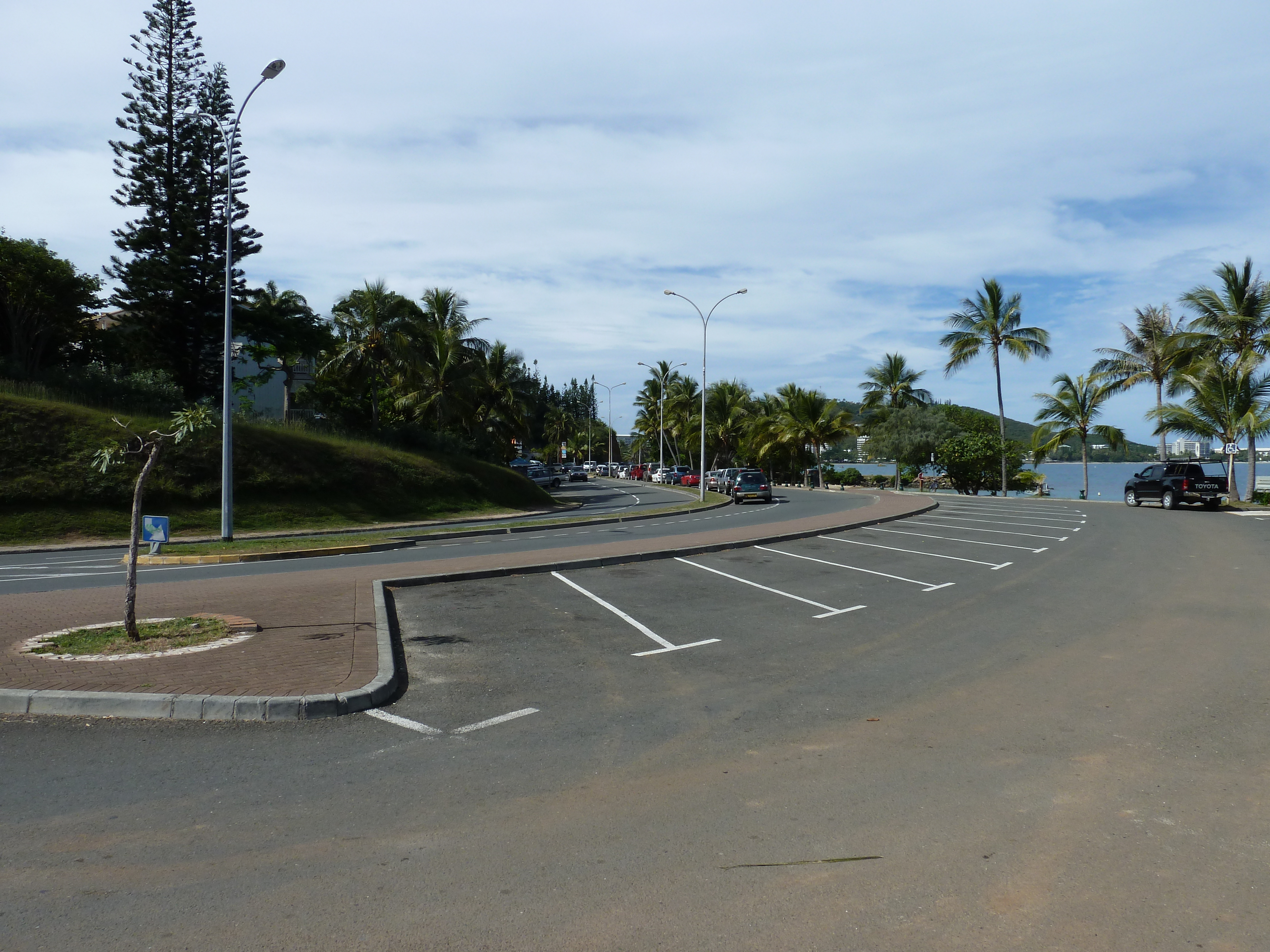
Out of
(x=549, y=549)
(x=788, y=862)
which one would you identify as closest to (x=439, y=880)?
(x=788, y=862)

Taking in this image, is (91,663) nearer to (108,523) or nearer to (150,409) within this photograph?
(108,523)

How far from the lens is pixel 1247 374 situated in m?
32.9

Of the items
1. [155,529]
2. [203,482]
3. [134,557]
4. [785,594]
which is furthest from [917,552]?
[203,482]

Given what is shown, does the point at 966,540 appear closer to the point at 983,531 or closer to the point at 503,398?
the point at 983,531

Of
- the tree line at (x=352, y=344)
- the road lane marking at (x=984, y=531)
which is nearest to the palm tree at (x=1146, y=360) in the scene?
the tree line at (x=352, y=344)

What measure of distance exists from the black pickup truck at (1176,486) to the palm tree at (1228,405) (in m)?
2.11

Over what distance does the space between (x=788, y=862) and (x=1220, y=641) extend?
733 cm

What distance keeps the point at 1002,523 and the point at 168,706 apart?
77.5 ft

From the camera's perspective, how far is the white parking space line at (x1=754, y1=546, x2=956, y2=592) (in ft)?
41.5

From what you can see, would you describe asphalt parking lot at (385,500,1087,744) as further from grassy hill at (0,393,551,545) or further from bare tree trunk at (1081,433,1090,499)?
bare tree trunk at (1081,433,1090,499)

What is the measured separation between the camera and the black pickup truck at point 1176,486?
28.9 m

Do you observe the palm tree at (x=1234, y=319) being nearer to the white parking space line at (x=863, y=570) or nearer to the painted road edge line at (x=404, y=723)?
the white parking space line at (x=863, y=570)

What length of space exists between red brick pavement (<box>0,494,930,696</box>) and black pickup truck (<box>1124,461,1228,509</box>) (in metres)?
23.1

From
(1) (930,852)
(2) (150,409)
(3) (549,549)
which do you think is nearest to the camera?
(1) (930,852)
